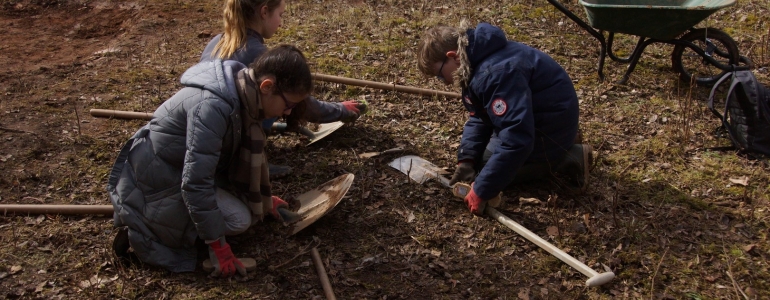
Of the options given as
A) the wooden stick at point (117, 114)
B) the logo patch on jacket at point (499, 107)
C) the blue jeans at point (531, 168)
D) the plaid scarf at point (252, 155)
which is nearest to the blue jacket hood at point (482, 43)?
the logo patch on jacket at point (499, 107)

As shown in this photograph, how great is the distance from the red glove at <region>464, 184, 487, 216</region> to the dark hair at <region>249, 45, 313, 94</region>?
132 cm

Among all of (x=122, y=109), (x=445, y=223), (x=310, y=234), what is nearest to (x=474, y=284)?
(x=445, y=223)

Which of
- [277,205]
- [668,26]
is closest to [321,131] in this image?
[277,205]

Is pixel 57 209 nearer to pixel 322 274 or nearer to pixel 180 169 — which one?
pixel 180 169

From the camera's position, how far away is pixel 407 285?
3.38 meters

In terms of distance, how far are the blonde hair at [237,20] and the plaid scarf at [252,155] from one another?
2.77ft

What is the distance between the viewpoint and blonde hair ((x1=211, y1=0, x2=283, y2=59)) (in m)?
3.93

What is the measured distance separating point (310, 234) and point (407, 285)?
0.71 metres

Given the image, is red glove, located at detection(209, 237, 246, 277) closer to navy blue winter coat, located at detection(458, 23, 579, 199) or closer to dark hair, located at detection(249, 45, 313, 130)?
dark hair, located at detection(249, 45, 313, 130)

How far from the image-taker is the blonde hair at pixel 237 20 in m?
3.93

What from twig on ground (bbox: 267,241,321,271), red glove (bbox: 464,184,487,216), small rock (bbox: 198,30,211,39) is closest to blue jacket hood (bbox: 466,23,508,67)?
red glove (bbox: 464,184,487,216)

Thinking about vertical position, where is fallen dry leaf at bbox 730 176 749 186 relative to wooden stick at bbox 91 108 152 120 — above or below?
above

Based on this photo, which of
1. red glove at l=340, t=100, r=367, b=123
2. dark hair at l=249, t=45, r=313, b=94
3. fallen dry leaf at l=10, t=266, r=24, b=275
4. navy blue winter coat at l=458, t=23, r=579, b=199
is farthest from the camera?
red glove at l=340, t=100, r=367, b=123

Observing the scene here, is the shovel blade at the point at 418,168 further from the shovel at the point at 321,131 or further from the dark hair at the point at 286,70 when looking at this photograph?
the dark hair at the point at 286,70
